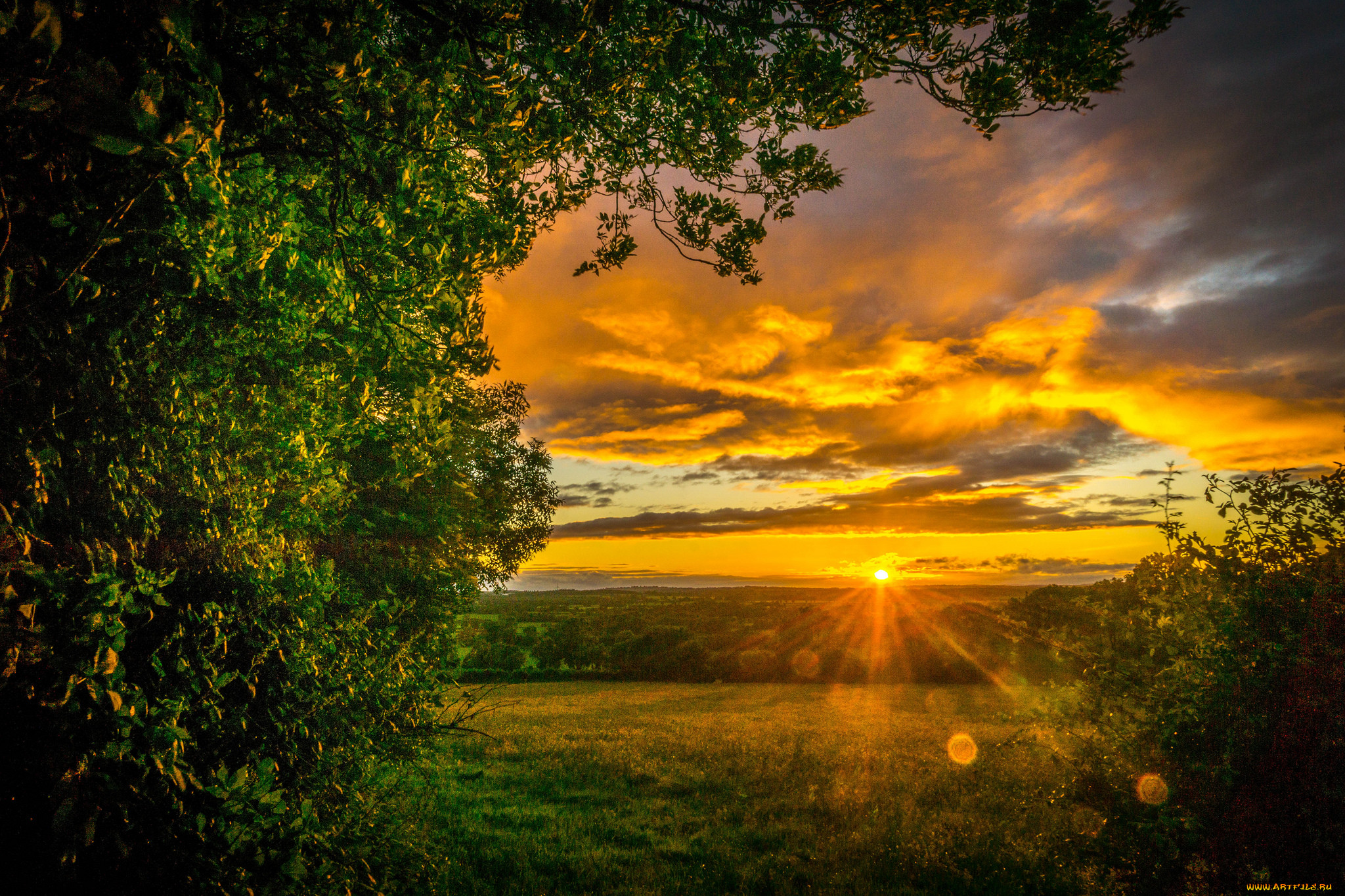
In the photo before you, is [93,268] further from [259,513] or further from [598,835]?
[598,835]

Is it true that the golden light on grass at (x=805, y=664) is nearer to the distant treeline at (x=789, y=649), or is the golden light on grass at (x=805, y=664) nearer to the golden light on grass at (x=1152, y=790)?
the distant treeline at (x=789, y=649)

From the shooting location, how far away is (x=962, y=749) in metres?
22.7

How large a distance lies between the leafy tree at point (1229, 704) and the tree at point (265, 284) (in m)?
7.13

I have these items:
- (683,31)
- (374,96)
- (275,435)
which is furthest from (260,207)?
(683,31)

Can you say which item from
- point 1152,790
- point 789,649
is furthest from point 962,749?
point 789,649

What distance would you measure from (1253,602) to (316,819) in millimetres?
11563

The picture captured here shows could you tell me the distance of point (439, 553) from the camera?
10586mm

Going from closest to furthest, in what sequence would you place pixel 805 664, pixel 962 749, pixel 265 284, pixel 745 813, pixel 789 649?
1. pixel 265 284
2. pixel 745 813
3. pixel 962 749
4. pixel 805 664
5. pixel 789 649

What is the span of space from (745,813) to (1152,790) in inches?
350

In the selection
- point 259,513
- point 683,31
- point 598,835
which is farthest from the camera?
point 598,835

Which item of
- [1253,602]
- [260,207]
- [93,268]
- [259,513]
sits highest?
[260,207]

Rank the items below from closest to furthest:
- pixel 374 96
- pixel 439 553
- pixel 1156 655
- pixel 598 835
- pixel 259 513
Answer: pixel 374 96, pixel 259 513, pixel 1156 655, pixel 439 553, pixel 598 835

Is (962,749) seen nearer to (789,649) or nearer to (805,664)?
(805,664)

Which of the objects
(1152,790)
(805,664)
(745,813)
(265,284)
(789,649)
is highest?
(265,284)
